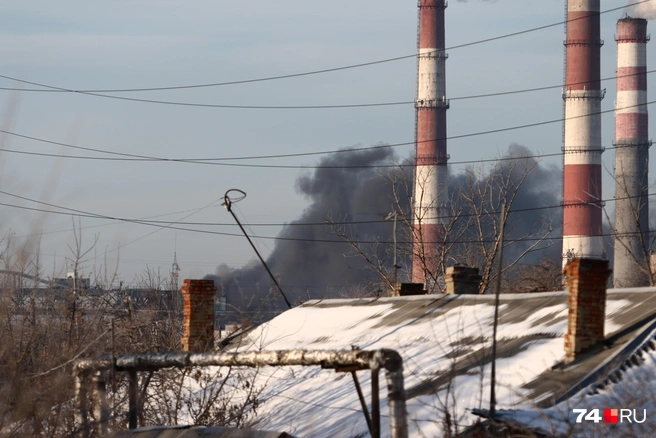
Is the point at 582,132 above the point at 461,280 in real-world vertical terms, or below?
above

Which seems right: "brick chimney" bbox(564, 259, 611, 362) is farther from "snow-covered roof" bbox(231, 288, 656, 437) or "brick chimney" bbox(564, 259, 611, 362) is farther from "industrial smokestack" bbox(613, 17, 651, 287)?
"industrial smokestack" bbox(613, 17, 651, 287)

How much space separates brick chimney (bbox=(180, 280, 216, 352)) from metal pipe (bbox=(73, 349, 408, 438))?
9.49m

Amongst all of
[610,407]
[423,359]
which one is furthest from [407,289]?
[610,407]

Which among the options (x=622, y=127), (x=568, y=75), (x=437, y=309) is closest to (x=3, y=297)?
(x=437, y=309)

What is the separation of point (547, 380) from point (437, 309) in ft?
15.7

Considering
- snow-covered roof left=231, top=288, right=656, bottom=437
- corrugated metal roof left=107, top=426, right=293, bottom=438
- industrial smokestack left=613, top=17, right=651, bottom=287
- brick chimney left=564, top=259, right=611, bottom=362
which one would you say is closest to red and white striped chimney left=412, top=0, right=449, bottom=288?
industrial smokestack left=613, top=17, right=651, bottom=287

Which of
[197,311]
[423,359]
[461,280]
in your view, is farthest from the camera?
[197,311]

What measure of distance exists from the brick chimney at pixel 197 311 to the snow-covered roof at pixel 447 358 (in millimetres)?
1476

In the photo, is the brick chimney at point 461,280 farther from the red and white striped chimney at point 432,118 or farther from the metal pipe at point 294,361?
the red and white striped chimney at point 432,118

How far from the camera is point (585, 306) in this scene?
10422 mm

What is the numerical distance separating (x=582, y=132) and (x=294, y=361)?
39.3 metres

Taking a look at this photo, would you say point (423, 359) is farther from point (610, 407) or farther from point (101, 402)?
point (101, 402)

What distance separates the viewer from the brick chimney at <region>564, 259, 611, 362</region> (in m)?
10.3

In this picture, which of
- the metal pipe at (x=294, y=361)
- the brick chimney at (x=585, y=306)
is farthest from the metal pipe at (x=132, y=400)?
the brick chimney at (x=585, y=306)
